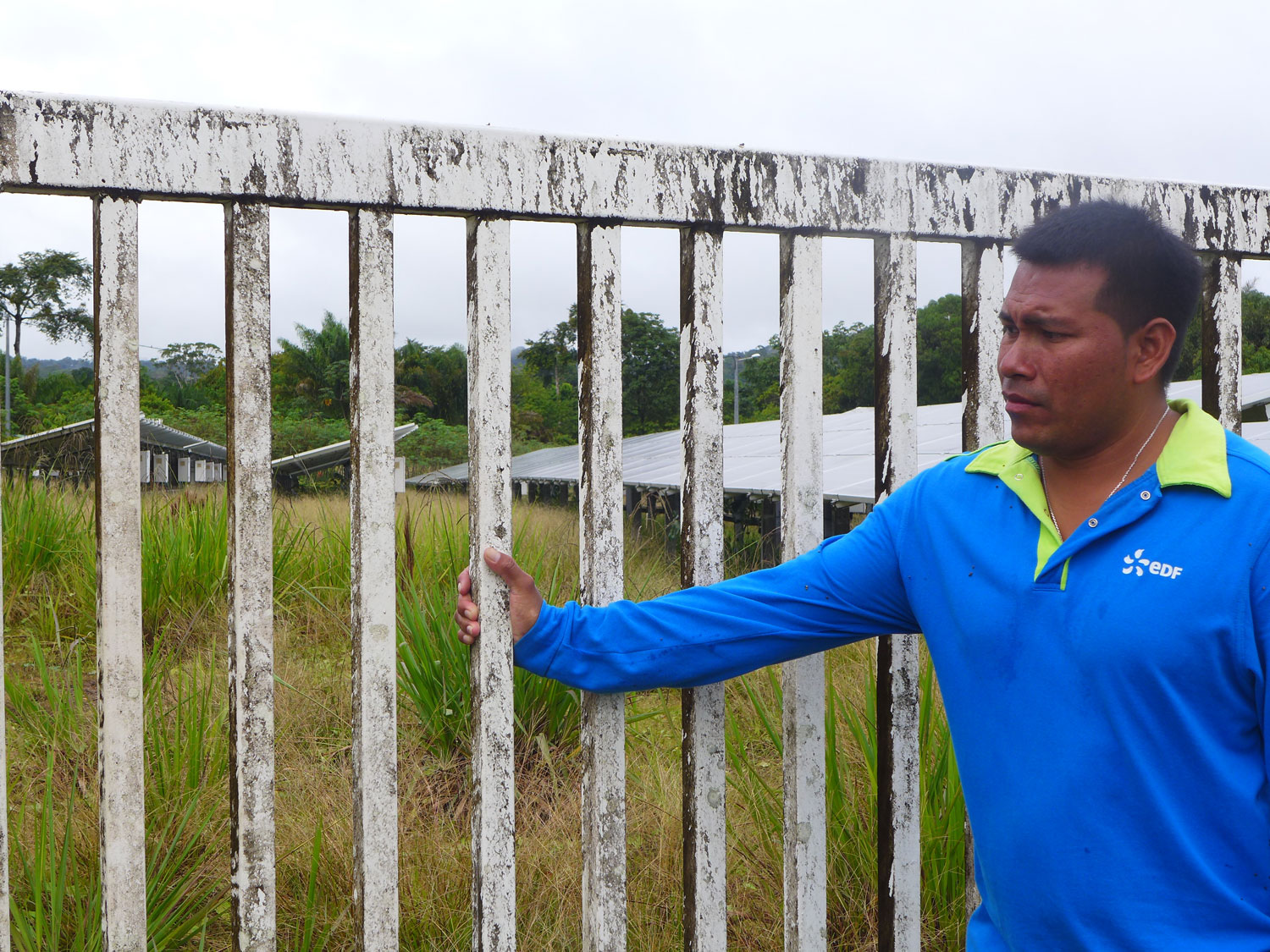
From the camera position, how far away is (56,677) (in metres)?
3.82

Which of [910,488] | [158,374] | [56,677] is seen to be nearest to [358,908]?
[910,488]

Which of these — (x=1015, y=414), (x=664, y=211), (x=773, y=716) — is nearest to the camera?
(x=1015, y=414)

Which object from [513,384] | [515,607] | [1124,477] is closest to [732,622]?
[515,607]

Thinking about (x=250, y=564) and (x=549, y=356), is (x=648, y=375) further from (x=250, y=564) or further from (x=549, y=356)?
(x=250, y=564)

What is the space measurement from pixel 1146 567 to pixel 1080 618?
11 centimetres

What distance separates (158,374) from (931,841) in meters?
60.1

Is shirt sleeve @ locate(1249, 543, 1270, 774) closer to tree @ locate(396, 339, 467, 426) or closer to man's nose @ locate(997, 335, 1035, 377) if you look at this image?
man's nose @ locate(997, 335, 1035, 377)

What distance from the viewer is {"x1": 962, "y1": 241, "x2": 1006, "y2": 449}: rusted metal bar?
6.10ft

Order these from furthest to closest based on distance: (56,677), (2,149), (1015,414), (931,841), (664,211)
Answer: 1. (56,677)
2. (931,841)
3. (664,211)
4. (1015,414)
5. (2,149)

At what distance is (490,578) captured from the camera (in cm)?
157

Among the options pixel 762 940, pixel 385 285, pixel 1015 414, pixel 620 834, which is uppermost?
pixel 385 285

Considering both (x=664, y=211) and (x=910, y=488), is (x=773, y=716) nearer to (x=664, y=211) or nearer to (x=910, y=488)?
(x=910, y=488)

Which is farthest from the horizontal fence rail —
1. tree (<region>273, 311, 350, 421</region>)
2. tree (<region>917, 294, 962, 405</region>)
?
tree (<region>273, 311, 350, 421</region>)

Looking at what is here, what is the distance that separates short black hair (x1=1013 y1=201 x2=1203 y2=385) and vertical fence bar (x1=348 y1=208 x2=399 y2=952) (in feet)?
3.17
